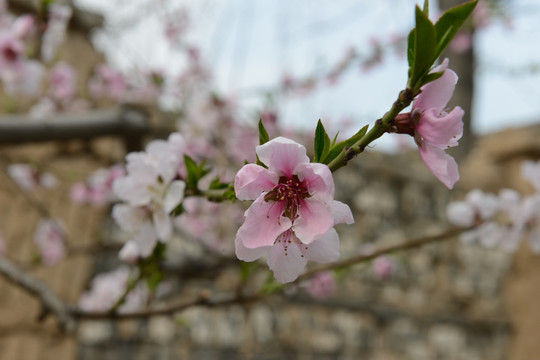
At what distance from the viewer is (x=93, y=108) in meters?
1.88

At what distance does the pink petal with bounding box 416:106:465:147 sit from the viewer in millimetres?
380

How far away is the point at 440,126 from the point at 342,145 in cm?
8

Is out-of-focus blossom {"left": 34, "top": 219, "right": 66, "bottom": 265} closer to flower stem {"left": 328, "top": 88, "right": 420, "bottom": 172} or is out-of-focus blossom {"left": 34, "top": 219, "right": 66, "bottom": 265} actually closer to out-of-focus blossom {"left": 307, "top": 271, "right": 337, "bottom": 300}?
out-of-focus blossom {"left": 307, "top": 271, "right": 337, "bottom": 300}

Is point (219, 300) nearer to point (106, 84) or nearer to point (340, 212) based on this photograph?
point (340, 212)

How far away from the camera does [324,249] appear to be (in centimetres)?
41

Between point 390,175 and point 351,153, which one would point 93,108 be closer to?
point 390,175

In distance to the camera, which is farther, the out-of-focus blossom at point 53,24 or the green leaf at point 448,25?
the out-of-focus blossom at point 53,24

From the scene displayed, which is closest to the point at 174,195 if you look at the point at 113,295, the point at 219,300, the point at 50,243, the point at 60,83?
the point at 219,300

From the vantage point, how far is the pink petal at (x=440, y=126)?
38 centimetres

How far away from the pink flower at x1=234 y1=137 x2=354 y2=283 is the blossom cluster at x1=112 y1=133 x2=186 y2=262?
21 centimetres

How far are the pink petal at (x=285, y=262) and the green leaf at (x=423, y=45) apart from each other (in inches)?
6.7

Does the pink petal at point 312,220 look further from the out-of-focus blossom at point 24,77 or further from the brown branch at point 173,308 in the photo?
the out-of-focus blossom at point 24,77

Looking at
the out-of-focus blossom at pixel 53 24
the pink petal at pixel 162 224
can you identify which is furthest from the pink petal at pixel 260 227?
the out-of-focus blossom at pixel 53 24

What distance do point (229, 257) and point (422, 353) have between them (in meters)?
1.60
